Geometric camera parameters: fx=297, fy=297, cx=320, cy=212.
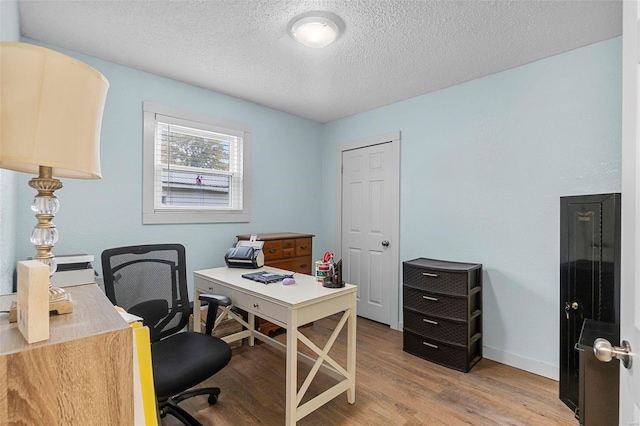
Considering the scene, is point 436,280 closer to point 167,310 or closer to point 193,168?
point 167,310

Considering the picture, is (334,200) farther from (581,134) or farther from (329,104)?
(581,134)

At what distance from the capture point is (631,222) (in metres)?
0.80

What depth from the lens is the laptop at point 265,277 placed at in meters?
2.14

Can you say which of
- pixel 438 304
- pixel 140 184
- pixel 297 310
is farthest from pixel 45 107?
pixel 438 304

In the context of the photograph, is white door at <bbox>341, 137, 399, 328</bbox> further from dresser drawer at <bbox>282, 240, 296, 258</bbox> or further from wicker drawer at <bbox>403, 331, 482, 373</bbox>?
dresser drawer at <bbox>282, 240, 296, 258</bbox>

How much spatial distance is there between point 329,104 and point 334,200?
1270mm

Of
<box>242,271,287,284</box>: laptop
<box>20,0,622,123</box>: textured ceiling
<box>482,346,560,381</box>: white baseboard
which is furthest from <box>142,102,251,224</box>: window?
<box>482,346,560,381</box>: white baseboard

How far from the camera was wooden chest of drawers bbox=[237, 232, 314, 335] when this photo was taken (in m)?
3.04

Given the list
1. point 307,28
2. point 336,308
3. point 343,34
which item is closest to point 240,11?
point 307,28

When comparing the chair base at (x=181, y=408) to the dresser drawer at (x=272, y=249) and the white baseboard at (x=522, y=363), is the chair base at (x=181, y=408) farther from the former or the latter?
the white baseboard at (x=522, y=363)

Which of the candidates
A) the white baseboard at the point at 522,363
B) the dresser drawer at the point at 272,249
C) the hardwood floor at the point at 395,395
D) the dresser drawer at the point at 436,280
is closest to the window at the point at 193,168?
the dresser drawer at the point at 272,249

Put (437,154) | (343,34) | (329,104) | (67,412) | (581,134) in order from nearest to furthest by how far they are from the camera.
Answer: (67,412) < (343,34) < (581,134) < (437,154) < (329,104)

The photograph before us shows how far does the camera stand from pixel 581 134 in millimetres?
2254

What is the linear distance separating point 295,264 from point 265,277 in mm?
1111
